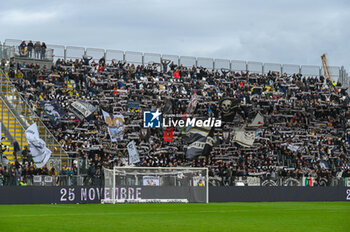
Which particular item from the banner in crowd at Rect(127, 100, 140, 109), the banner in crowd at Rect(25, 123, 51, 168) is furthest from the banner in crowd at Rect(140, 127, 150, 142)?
the banner in crowd at Rect(25, 123, 51, 168)

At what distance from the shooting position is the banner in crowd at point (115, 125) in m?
47.6

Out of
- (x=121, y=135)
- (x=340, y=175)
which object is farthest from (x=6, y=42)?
(x=340, y=175)

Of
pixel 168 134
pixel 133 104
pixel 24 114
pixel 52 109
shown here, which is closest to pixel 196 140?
pixel 168 134

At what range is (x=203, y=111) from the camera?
180ft

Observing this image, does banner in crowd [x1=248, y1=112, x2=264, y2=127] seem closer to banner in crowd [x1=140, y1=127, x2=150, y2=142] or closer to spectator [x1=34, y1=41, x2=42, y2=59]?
banner in crowd [x1=140, y1=127, x2=150, y2=142]

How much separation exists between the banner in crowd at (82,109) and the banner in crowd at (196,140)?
7.94 meters

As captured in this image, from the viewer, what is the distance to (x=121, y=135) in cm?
4772

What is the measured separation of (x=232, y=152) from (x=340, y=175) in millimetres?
9156

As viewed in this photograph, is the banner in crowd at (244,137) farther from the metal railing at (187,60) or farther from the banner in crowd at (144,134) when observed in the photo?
the metal railing at (187,60)

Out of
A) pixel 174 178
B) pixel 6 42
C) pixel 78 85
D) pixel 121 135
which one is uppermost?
pixel 6 42

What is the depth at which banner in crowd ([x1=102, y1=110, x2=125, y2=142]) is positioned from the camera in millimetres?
47594

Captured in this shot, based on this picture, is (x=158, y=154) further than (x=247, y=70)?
No

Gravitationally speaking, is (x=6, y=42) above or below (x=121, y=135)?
above

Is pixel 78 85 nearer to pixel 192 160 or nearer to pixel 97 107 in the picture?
pixel 97 107
